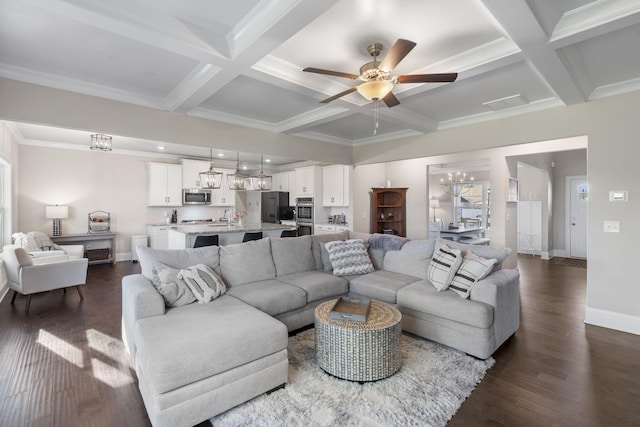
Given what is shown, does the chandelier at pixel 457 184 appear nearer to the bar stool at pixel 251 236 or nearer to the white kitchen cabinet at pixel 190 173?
the bar stool at pixel 251 236

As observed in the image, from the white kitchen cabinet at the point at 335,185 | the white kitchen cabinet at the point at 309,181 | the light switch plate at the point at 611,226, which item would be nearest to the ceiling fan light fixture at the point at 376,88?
the light switch plate at the point at 611,226

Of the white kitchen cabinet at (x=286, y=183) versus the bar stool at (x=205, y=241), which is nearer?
the bar stool at (x=205, y=241)

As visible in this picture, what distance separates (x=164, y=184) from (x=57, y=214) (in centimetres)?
210

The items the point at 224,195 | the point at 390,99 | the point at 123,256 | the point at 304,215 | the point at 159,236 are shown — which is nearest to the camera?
the point at 390,99

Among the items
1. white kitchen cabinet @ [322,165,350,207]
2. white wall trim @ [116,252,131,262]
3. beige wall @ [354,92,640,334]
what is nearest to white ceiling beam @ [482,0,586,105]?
beige wall @ [354,92,640,334]

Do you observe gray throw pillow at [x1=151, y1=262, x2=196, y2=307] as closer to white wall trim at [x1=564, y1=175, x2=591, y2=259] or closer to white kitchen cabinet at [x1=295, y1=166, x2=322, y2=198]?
white kitchen cabinet at [x1=295, y1=166, x2=322, y2=198]

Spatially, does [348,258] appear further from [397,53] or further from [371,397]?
[397,53]

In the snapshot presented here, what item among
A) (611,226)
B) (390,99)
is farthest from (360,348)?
(611,226)

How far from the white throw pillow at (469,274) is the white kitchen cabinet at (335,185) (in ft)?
13.8

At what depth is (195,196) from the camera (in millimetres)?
7918

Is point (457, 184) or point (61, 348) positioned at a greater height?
point (457, 184)

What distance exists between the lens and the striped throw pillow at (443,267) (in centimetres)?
310

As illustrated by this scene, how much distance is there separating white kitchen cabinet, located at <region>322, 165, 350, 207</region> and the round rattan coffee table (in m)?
4.88

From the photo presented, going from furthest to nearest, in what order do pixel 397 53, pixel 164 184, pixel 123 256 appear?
pixel 164 184 → pixel 123 256 → pixel 397 53
